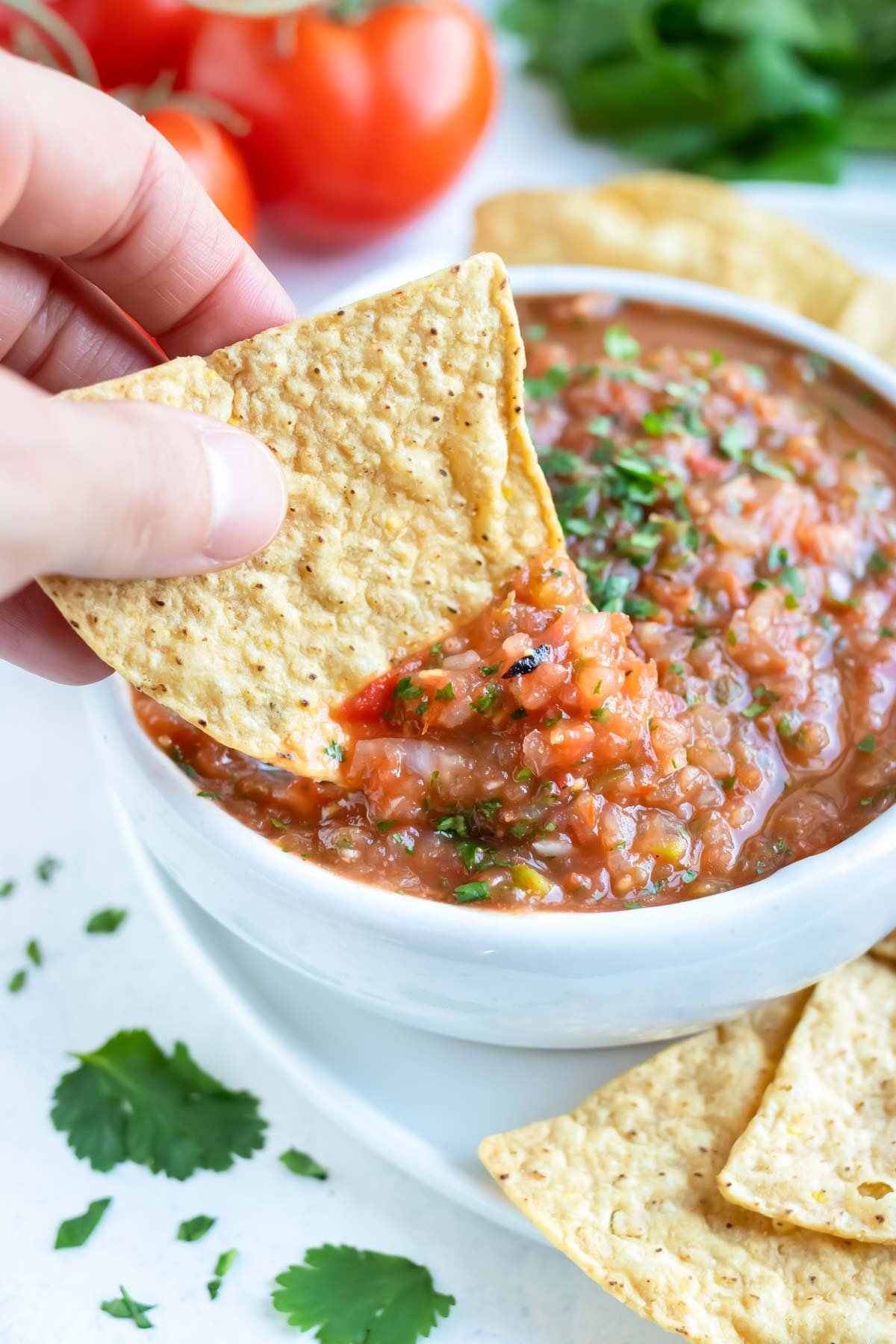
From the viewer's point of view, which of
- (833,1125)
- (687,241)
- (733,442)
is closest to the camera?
(833,1125)

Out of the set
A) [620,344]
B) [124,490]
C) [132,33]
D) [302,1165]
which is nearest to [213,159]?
[132,33]

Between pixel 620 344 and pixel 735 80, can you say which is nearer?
pixel 620 344

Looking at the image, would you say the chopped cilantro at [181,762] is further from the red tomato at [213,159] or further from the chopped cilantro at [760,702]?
the red tomato at [213,159]

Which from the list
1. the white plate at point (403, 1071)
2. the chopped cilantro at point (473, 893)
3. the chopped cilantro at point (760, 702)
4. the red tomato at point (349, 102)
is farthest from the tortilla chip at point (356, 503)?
the red tomato at point (349, 102)

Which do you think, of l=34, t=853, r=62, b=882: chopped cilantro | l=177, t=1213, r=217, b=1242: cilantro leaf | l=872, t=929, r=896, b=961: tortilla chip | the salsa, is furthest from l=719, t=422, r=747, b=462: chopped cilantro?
l=177, t=1213, r=217, b=1242: cilantro leaf

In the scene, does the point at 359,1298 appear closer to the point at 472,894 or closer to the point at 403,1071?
the point at 403,1071

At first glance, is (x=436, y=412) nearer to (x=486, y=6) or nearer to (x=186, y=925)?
(x=186, y=925)

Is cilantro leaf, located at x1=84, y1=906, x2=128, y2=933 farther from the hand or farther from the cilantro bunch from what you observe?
the cilantro bunch
